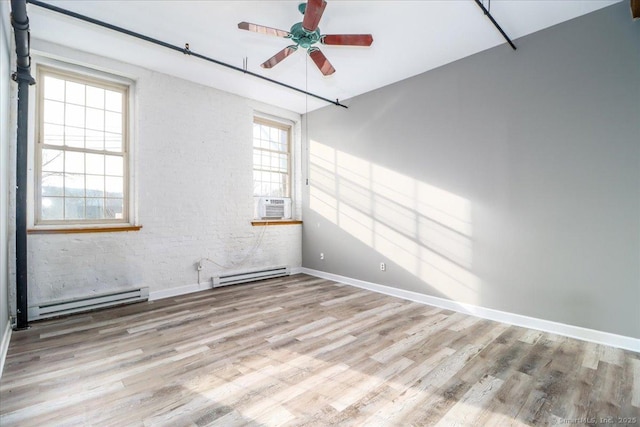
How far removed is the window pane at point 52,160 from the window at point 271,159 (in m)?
2.72

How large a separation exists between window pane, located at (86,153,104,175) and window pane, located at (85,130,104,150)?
0.11 m

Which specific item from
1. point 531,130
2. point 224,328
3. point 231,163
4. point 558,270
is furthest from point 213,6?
point 558,270

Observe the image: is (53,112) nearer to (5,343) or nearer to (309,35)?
(5,343)

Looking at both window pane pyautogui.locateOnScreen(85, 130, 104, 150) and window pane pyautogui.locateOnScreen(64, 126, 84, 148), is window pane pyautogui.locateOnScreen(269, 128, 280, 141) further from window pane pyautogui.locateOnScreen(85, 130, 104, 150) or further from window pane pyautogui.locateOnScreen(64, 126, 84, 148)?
window pane pyautogui.locateOnScreen(64, 126, 84, 148)

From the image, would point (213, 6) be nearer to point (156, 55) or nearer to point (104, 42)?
point (156, 55)

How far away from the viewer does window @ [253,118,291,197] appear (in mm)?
5622

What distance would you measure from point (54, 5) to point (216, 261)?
3545 mm

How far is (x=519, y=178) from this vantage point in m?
3.32

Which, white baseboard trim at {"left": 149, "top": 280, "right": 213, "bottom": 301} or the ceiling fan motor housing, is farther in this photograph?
white baseboard trim at {"left": 149, "top": 280, "right": 213, "bottom": 301}

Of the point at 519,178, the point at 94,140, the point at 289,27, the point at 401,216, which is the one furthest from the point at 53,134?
the point at 519,178

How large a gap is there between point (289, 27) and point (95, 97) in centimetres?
281

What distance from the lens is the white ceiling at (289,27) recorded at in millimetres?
2854

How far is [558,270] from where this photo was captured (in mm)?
3068

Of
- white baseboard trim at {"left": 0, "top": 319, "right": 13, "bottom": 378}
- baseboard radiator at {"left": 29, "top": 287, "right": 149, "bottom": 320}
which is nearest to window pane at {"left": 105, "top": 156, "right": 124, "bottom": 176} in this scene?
baseboard radiator at {"left": 29, "top": 287, "right": 149, "bottom": 320}
